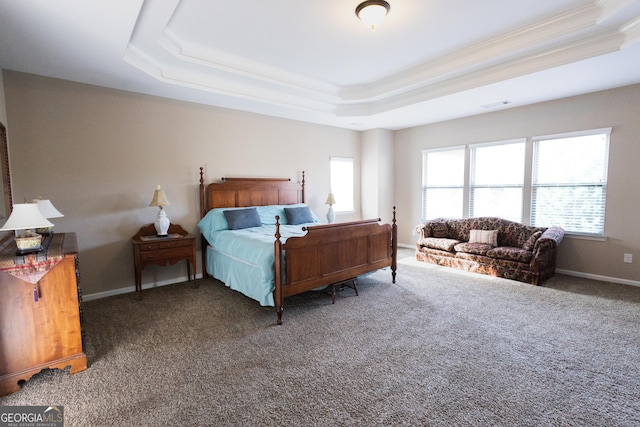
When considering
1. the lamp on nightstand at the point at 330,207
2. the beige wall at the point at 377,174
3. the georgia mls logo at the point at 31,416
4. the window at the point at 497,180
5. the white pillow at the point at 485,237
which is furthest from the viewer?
the beige wall at the point at 377,174

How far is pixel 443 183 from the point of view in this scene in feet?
20.3

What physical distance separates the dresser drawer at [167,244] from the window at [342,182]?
3207 mm

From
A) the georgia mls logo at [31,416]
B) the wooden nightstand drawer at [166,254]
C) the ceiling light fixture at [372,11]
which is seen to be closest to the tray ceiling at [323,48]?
the ceiling light fixture at [372,11]

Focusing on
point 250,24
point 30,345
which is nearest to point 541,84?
point 250,24

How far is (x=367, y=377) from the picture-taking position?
2223 mm

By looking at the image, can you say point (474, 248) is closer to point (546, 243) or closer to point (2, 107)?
point (546, 243)

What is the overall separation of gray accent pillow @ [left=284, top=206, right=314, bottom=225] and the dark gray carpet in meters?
1.64

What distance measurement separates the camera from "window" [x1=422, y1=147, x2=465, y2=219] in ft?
19.5

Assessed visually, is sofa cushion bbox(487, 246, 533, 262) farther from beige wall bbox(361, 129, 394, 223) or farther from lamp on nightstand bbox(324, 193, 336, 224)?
lamp on nightstand bbox(324, 193, 336, 224)

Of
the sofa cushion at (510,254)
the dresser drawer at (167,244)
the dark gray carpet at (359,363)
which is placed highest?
the dresser drawer at (167,244)

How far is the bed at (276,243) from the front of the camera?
3203 mm

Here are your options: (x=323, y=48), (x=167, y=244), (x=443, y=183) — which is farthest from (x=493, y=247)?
(x=167, y=244)

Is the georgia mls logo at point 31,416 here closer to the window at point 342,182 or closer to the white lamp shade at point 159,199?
the white lamp shade at point 159,199

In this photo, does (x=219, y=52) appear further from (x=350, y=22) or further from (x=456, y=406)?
(x=456, y=406)
